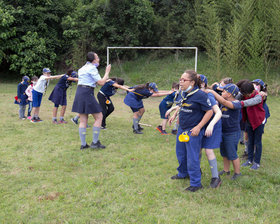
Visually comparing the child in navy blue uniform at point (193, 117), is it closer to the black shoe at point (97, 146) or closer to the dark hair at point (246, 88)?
the dark hair at point (246, 88)

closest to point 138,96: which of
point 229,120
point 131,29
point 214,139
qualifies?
point 229,120

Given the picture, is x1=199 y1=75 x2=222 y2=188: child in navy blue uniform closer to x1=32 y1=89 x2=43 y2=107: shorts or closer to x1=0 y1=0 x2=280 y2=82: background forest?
x1=32 y1=89 x2=43 y2=107: shorts

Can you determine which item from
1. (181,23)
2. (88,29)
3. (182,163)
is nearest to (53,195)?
(182,163)

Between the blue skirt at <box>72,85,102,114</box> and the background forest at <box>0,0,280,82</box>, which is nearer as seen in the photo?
the blue skirt at <box>72,85,102,114</box>

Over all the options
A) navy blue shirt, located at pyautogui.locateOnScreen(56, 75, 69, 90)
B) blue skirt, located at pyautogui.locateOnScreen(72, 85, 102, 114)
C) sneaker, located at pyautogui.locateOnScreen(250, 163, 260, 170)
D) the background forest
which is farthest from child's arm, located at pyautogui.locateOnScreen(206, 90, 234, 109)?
the background forest

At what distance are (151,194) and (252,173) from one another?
1721mm

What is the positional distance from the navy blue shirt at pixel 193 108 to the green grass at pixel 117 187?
34.9 inches

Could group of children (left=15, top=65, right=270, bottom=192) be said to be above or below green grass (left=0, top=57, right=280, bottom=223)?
above

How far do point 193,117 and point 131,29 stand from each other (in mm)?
18393

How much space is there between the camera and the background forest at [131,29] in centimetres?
1519

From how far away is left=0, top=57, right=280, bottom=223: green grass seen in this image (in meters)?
2.96

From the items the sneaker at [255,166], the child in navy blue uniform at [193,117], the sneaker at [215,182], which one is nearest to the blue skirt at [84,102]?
the child in navy blue uniform at [193,117]

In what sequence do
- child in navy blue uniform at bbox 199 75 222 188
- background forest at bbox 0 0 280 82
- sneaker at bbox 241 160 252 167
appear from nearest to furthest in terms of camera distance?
child in navy blue uniform at bbox 199 75 222 188 → sneaker at bbox 241 160 252 167 → background forest at bbox 0 0 280 82

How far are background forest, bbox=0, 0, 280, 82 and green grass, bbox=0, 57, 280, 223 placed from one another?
10858mm
